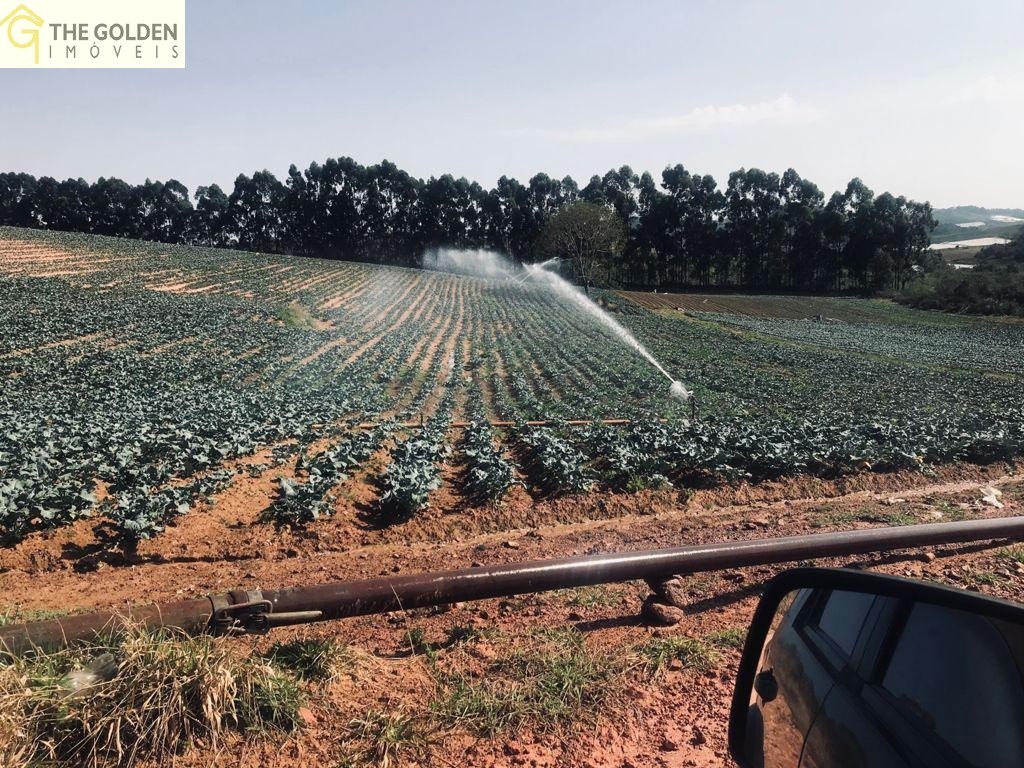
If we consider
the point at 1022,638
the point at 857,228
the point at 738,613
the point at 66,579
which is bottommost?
the point at 66,579

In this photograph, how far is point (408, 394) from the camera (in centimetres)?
2228

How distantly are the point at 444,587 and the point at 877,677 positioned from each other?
290 centimetres

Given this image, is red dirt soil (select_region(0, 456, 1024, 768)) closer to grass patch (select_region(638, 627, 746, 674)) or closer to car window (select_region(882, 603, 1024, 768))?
grass patch (select_region(638, 627, 746, 674))

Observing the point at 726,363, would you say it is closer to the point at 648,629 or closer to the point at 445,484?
the point at 445,484

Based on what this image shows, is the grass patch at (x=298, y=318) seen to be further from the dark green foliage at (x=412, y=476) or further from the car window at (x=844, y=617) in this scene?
the car window at (x=844, y=617)

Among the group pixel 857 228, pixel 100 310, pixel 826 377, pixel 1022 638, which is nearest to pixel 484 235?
pixel 857 228

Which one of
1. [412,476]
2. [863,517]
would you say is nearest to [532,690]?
[412,476]

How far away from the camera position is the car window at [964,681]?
1.36 m

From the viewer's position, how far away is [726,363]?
30.2 metres

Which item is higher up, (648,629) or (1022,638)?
(1022,638)

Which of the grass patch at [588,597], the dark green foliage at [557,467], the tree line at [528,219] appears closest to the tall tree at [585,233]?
the tree line at [528,219]

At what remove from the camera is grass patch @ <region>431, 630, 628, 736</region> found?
11.4 feet

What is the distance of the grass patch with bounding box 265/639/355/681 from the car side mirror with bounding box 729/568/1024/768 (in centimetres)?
240

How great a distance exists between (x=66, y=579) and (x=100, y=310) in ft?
113
